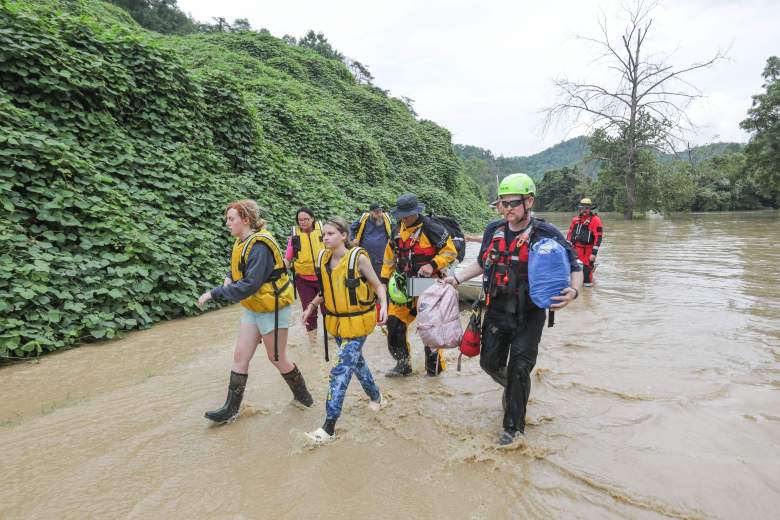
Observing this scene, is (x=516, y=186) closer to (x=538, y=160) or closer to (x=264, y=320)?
(x=264, y=320)

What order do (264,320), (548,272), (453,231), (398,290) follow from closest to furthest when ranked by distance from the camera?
(548,272)
(264,320)
(398,290)
(453,231)

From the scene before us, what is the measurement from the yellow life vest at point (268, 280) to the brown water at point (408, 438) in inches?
42.7

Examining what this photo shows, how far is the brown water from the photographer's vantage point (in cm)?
279

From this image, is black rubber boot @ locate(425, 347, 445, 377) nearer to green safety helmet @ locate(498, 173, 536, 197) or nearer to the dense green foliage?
green safety helmet @ locate(498, 173, 536, 197)

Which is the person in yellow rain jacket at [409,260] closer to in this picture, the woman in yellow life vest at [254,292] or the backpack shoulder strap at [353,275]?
the backpack shoulder strap at [353,275]

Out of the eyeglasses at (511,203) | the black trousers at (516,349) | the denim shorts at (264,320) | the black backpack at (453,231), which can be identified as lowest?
the black trousers at (516,349)

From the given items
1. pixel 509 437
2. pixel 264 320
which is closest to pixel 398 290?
pixel 264 320

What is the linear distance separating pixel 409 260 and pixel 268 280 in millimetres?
1703

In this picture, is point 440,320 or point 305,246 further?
point 305,246

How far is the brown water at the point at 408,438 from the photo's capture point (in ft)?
9.15

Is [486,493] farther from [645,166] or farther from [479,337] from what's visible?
[645,166]

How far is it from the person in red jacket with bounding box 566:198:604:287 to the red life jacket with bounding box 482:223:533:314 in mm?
6748

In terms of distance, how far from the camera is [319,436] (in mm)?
3510

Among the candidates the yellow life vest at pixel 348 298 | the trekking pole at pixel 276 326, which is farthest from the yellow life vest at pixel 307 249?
the yellow life vest at pixel 348 298
